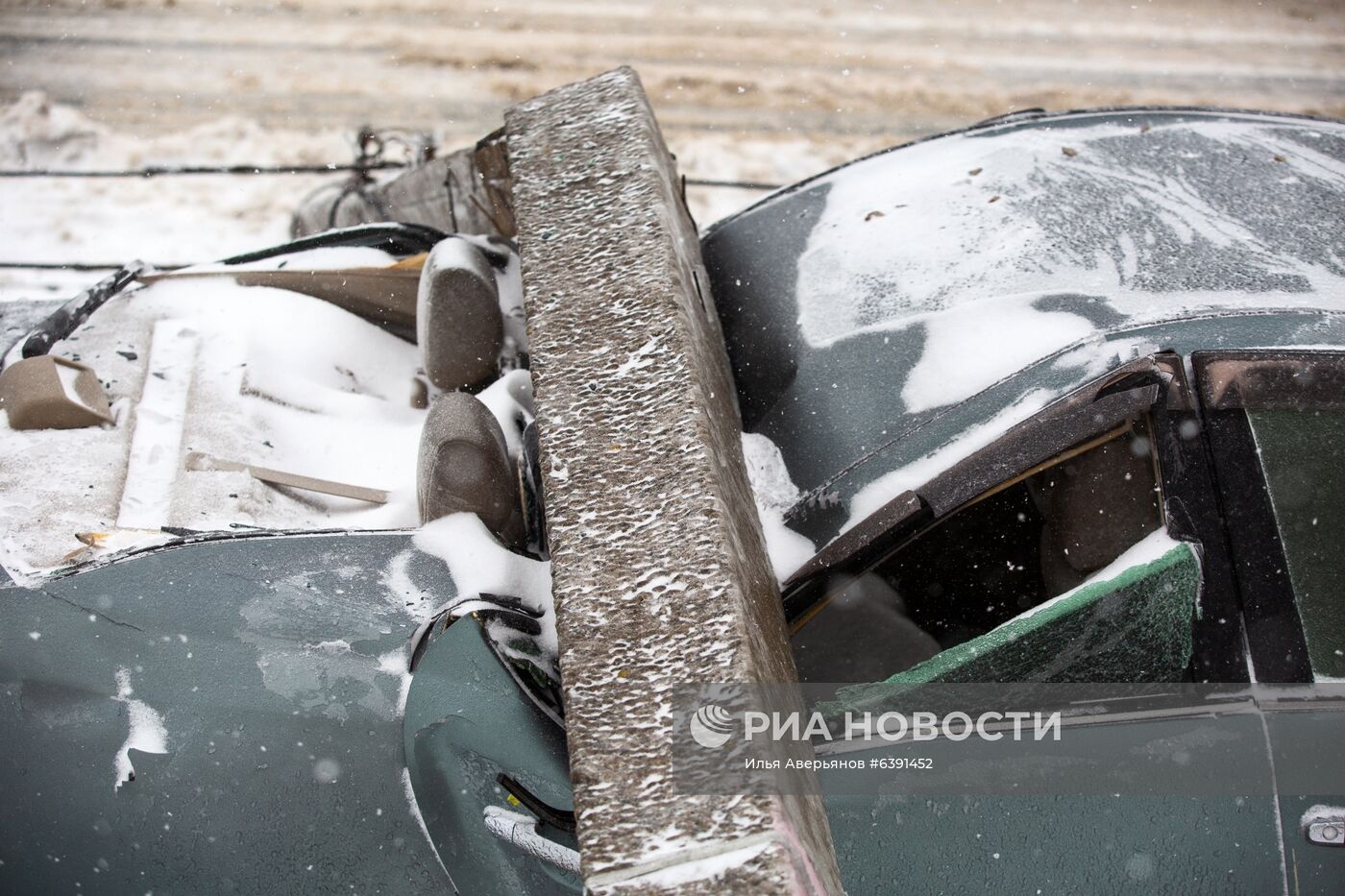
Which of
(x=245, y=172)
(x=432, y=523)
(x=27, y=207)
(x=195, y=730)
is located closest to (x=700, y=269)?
(x=432, y=523)

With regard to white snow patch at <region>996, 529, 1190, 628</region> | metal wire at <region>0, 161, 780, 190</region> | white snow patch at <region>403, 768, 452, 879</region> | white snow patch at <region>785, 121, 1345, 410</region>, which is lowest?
white snow patch at <region>403, 768, 452, 879</region>

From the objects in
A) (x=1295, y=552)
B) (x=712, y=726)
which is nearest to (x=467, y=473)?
(x=712, y=726)

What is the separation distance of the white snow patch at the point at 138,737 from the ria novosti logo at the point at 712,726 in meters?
0.99

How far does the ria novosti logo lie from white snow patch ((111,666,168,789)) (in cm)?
99

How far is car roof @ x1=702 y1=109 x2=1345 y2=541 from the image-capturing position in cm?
198

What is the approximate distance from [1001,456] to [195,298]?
208 centimetres

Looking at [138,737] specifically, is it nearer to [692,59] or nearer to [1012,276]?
[1012,276]

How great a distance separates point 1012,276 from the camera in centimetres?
217

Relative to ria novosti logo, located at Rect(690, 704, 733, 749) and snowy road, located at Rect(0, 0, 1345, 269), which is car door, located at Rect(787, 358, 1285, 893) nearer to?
ria novosti logo, located at Rect(690, 704, 733, 749)

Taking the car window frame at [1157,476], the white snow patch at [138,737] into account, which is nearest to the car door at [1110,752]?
the car window frame at [1157,476]

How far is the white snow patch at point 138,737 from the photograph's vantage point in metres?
1.83

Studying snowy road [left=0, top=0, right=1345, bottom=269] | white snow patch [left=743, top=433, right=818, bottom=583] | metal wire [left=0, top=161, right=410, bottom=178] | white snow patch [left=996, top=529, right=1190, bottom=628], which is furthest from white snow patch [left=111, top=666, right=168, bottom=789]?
metal wire [left=0, top=161, right=410, bottom=178]

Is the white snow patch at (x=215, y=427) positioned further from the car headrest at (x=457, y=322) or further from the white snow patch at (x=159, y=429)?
the car headrest at (x=457, y=322)

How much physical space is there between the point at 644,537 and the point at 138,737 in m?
0.97
